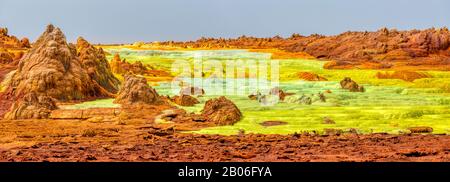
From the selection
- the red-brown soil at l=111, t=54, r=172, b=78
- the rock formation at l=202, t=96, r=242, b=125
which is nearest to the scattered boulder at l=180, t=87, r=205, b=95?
the red-brown soil at l=111, t=54, r=172, b=78

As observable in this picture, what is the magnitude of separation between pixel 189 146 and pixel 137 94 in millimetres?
9327

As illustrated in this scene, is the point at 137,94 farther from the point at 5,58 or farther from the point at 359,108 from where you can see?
the point at 5,58

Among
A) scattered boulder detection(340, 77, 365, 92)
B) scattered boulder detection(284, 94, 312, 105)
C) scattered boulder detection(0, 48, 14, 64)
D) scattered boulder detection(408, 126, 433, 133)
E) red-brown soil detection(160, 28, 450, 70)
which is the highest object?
red-brown soil detection(160, 28, 450, 70)

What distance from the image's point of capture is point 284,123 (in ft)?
74.4

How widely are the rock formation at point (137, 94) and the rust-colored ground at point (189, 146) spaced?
4.38m

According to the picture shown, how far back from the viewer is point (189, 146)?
17891mm

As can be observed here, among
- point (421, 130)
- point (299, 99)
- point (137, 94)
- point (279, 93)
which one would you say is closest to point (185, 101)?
point (137, 94)

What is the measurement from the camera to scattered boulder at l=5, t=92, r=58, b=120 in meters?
24.0

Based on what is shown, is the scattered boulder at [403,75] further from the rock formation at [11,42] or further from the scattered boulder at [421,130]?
the rock formation at [11,42]

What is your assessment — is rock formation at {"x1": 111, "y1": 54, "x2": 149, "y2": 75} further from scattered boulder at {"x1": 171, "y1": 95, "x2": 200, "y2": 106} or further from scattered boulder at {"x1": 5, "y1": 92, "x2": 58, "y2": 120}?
scattered boulder at {"x1": 5, "y1": 92, "x2": 58, "y2": 120}

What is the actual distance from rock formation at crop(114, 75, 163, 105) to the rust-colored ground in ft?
14.4
